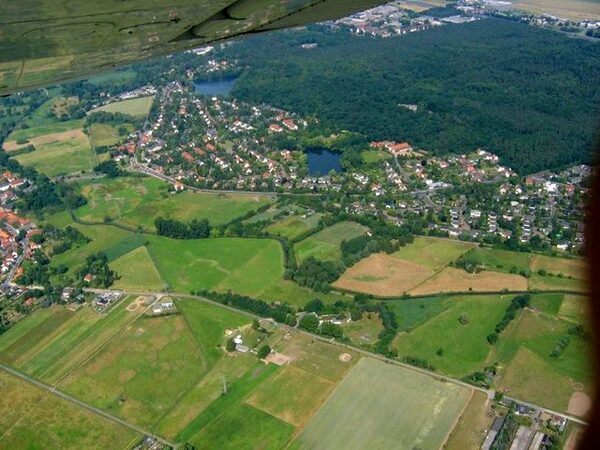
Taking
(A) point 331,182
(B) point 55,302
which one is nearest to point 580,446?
(B) point 55,302

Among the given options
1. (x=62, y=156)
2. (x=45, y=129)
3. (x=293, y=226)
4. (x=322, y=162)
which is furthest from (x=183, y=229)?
(x=45, y=129)

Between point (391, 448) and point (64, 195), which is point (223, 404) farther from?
point (64, 195)

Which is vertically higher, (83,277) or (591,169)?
(591,169)

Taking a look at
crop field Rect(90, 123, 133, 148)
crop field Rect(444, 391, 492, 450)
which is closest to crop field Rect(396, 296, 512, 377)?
crop field Rect(444, 391, 492, 450)

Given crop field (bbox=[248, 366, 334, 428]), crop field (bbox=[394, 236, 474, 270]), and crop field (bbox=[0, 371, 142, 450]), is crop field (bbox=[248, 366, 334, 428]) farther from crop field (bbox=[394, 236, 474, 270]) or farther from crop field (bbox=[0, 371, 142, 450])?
crop field (bbox=[394, 236, 474, 270])

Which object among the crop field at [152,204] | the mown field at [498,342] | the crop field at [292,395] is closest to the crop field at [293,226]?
the crop field at [152,204]

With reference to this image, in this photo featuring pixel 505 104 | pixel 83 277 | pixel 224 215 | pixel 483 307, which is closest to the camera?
pixel 483 307

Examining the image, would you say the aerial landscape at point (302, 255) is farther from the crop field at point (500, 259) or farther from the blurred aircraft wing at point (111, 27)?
the blurred aircraft wing at point (111, 27)
